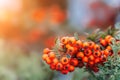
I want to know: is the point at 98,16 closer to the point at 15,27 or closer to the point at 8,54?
the point at 15,27

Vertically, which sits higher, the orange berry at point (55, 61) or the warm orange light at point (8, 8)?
the warm orange light at point (8, 8)

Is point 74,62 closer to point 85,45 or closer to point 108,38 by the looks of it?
point 85,45

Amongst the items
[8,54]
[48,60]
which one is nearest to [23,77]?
[8,54]

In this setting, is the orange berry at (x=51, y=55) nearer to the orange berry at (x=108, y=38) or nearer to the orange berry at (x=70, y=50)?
the orange berry at (x=70, y=50)

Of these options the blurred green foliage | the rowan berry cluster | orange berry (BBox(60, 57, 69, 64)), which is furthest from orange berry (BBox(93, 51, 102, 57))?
the blurred green foliage

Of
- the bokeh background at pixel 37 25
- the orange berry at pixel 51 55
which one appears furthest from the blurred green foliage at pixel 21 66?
the orange berry at pixel 51 55

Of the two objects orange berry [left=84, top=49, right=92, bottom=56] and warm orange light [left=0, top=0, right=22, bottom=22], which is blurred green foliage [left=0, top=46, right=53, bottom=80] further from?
warm orange light [left=0, top=0, right=22, bottom=22]

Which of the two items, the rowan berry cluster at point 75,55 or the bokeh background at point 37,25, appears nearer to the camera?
the rowan berry cluster at point 75,55
